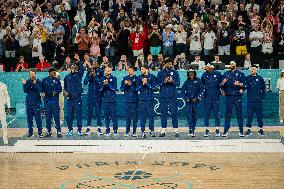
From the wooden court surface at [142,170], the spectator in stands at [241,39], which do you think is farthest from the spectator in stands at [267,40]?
the wooden court surface at [142,170]

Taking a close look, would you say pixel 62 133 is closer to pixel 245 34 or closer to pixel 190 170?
pixel 190 170

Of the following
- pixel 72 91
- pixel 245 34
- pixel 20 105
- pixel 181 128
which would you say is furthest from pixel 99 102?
pixel 245 34

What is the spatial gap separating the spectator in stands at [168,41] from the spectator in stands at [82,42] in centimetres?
318

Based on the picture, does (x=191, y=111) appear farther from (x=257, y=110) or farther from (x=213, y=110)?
(x=257, y=110)

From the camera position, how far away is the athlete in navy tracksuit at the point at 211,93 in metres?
21.3

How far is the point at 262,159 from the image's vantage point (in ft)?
61.2

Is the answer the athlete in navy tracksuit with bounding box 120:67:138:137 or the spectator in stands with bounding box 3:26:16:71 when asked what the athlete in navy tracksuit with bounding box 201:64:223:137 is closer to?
the athlete in navy tracksuit with bounding box 120:67:138:137

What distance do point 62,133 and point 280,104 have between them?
7.87m

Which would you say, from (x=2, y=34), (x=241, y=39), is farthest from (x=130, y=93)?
(x=2, y=34)

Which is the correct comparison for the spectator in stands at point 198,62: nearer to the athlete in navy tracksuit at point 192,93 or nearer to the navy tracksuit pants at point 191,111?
the athlete in navy tracksuit at point 192,93

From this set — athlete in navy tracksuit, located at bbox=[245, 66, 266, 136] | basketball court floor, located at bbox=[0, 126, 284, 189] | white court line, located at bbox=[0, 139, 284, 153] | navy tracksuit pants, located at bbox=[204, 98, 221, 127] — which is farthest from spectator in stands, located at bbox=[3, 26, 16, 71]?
athlete in navy tracksuit, located at bbox=[245, 66, 266, 136]

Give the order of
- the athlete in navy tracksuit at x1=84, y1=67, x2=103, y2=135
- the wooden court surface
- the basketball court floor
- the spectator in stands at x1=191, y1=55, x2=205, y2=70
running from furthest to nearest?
1. the spectator in stands at x1=191, y1=55, x2=205, y2=70
2. the athlete in navy tracksuit at x1=84, y1=67, x2=103, y2=135
3. the basketball court floor
4. the wooden court surface

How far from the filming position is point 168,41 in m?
27.3

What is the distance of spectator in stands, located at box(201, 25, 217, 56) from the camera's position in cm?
2703
